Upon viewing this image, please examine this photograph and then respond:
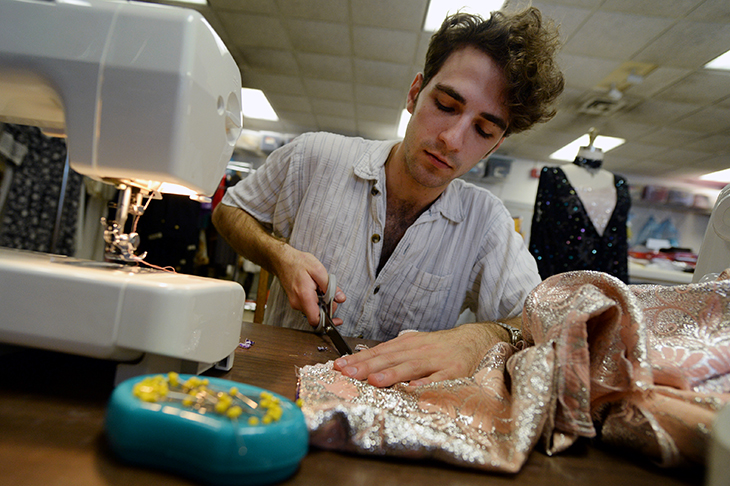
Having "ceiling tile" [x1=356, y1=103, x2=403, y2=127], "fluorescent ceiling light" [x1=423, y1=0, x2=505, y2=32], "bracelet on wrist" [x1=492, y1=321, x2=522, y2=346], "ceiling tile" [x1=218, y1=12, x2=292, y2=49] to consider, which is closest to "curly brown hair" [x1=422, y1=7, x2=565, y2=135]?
"bracelet on wrist" [x1=492, y1=321, x2=522, y2=346]

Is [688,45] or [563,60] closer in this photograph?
[688,45]

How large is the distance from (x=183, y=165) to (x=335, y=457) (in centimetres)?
42

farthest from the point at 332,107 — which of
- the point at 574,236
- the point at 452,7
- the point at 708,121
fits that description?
the point at 708,121

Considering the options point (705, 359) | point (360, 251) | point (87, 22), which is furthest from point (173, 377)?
point (360, 251)

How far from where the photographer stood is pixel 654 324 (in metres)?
0.56

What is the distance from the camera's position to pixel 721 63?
3117mm

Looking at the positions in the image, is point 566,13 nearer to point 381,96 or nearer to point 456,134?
point 381,96

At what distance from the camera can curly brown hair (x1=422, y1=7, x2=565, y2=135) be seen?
109 centimetres

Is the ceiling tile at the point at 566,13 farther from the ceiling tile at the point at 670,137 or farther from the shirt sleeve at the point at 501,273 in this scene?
the ceiling tile at the point at 670,137

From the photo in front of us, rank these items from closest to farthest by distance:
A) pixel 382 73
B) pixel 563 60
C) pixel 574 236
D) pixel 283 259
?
pixel 283 259, pixel 574 236, pixel 563 60, pixel 382 73

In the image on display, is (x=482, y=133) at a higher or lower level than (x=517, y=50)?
lower

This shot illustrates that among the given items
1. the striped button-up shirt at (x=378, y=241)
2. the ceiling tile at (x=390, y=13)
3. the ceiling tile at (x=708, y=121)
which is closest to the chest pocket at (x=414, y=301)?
the striped button-up shirt at (x=378, y=241)

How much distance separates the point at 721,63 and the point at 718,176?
3430mm

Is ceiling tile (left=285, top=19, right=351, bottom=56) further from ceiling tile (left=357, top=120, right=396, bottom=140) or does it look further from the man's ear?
the man's ear
